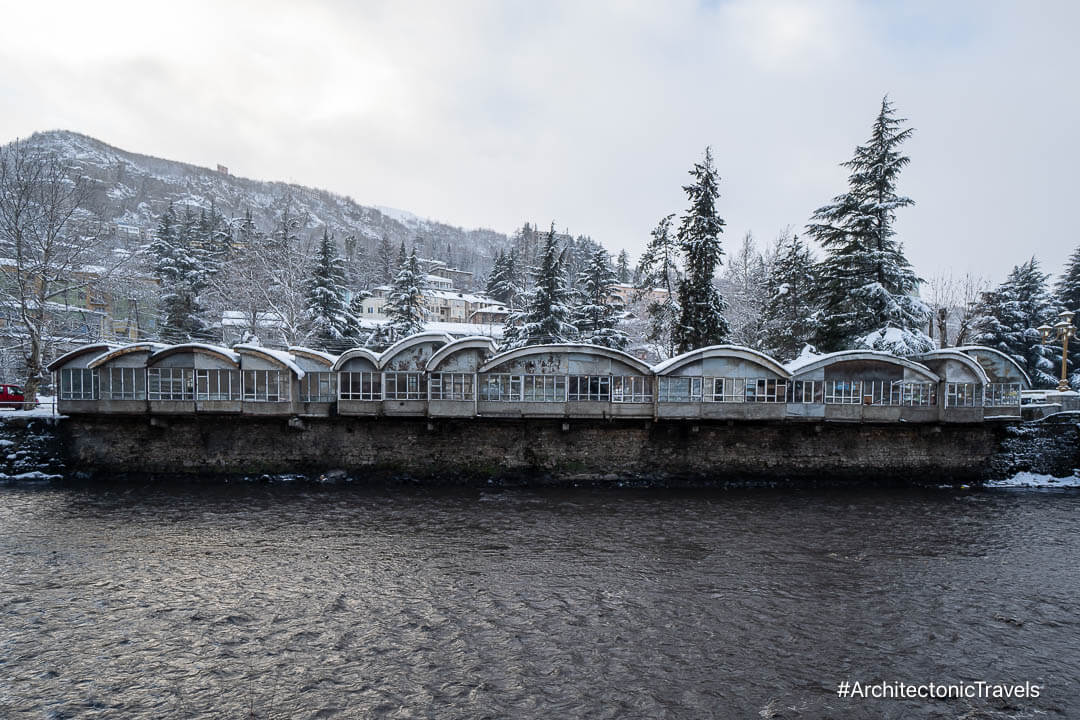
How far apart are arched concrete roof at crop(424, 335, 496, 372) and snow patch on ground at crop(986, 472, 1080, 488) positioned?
25438mm

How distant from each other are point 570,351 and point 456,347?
535 centimetres

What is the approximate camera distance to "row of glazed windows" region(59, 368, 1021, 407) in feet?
77.6

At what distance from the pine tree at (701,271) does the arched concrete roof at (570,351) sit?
27.3ft

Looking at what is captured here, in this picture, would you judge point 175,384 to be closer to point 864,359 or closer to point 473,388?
point 473,388

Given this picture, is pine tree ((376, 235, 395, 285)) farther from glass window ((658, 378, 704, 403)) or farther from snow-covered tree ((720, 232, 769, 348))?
glass window ((658, 378, 704, 403))

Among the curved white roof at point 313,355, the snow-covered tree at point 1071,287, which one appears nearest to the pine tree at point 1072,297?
the snow-covered tree at point 1071,287

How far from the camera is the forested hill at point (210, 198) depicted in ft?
430

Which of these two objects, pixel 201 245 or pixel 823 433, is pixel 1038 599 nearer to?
pixel 823 433

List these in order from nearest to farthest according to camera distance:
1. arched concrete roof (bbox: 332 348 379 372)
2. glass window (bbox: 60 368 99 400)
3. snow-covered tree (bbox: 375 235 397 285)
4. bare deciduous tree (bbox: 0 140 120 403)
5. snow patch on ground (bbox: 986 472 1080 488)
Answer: glass window (bbox: 60 368 99 400) → arched concrete roof (bbox: 332 348 379 372) → snow patch on ground (bbox: 986 472 1080 488) → bare deciduous tree (bbox: 0 140 120 403) → snow-covered tree (bbox: 375 235 397 285)

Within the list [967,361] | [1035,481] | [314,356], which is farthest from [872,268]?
[314,356]

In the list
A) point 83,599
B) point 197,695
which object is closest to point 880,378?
point 197,695

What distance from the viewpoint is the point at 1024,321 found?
36.6 meters

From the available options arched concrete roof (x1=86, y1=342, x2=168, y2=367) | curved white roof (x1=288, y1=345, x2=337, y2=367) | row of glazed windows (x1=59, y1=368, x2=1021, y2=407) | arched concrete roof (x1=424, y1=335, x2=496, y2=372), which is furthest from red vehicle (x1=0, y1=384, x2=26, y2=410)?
arched concrete roof (x1=424, y1=335, x2=496, y2=372)

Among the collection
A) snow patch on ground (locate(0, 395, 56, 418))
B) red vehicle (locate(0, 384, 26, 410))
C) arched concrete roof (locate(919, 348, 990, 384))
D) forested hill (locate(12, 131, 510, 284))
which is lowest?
snow patch on ground (locate(0, 395, 56, 418))
